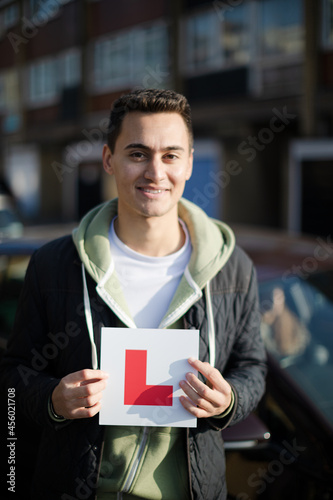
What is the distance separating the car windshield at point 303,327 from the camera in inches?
100

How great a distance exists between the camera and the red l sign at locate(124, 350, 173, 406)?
1581mm

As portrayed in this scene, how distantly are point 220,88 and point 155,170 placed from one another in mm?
13413

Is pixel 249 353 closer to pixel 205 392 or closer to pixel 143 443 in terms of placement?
pixel 205 392

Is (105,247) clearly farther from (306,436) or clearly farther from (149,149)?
(306,436)

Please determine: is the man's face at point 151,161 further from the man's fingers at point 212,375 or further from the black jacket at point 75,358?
the man's fingers at point 212,375

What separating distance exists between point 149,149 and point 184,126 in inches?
6.0

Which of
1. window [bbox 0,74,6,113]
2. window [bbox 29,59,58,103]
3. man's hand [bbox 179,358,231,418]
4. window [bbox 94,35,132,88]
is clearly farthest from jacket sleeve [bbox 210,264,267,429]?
window [bbox 0,74,6,113]

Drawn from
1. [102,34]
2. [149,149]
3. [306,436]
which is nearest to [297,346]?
[306,436]

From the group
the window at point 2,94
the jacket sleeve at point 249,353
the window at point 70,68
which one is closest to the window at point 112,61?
the window at point 70,68

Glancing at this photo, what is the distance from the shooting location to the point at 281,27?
42.0 feet

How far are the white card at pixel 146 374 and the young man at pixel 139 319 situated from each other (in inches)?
1.7

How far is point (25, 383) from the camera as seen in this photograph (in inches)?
64.4

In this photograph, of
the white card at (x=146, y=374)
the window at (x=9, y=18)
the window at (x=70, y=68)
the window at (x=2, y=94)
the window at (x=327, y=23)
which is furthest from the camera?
the window at (x=2, y=94)

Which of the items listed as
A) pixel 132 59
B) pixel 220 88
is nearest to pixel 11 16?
pixel 132 59
